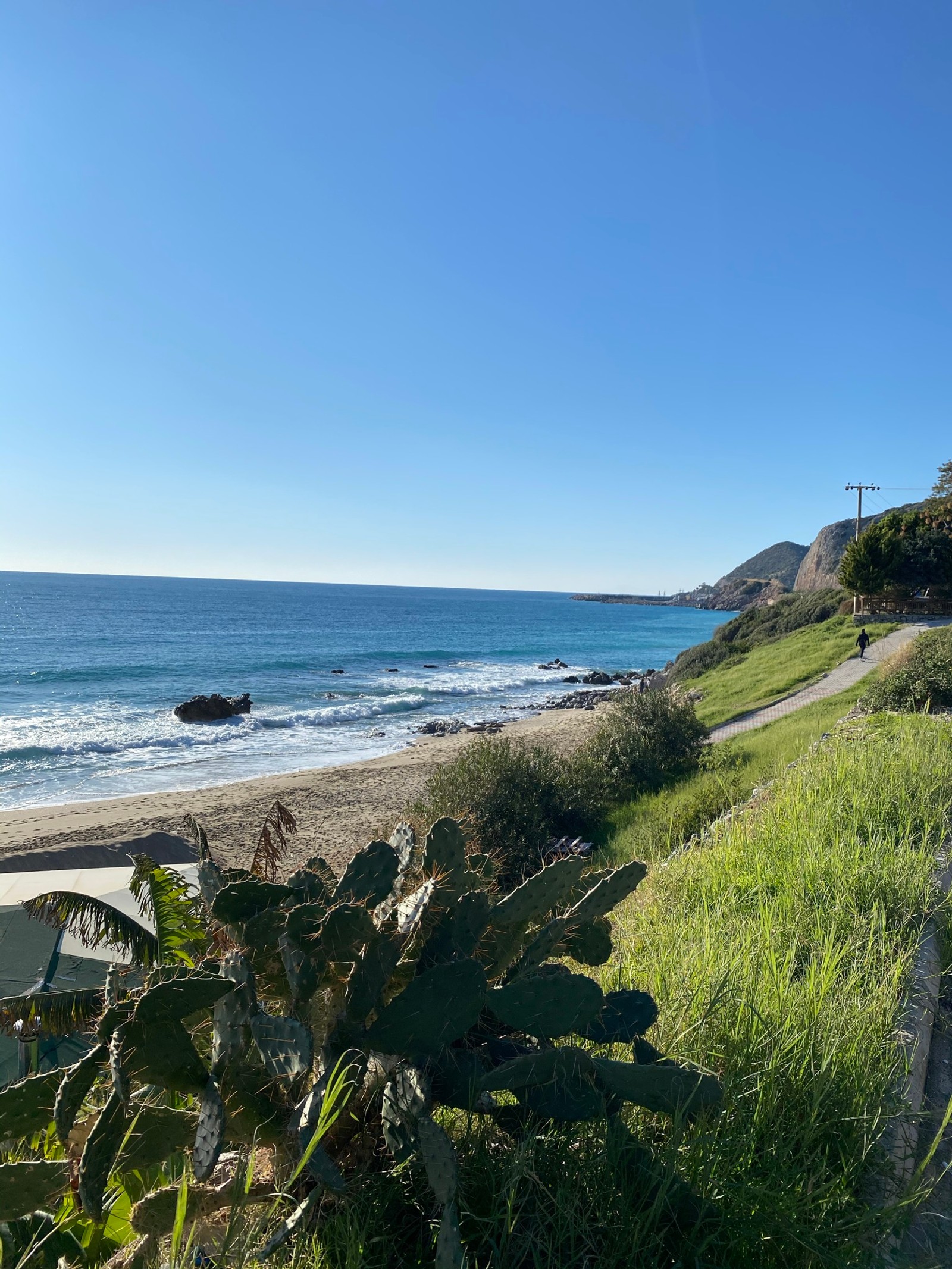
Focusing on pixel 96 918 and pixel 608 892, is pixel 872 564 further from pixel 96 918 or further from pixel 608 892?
pixel 96 918

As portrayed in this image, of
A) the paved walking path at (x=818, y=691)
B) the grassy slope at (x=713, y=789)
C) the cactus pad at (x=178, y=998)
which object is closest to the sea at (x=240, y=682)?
the paved walking path at (x=818, y=691)

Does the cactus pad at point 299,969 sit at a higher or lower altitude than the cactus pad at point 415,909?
lower

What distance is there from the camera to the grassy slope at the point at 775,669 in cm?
2447

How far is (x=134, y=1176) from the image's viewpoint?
7.20 feet

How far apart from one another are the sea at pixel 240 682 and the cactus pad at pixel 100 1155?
23132mm

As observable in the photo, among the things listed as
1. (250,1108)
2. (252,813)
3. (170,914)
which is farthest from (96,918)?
(252,813)

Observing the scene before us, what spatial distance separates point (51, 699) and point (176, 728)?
1093cm

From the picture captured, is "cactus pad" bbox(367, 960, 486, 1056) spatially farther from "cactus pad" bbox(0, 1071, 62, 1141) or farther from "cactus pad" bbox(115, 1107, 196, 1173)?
"cactus pad" bbox(0, 1071, 62, 1141)

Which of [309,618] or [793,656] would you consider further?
[309,618]

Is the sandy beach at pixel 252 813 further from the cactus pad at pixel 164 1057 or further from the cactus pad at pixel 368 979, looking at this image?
the cactus pad at pixel 164 1057

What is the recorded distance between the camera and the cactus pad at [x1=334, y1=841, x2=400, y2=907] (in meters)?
2.57

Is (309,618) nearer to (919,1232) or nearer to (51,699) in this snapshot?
(51,699)

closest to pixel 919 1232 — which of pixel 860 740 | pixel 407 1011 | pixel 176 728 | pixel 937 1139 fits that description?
pixel 937 1139

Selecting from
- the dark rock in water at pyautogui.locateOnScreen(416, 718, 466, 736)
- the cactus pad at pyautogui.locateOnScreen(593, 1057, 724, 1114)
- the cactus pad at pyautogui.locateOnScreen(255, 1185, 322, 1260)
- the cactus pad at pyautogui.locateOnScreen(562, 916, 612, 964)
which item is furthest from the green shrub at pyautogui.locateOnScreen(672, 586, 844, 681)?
the cactus pad at pyautogui.locateOnScreen(255, 1185, 322, 1260)
